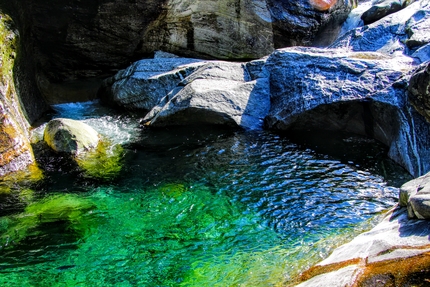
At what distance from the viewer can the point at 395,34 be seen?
1381 cm

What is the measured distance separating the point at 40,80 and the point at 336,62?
12303mm

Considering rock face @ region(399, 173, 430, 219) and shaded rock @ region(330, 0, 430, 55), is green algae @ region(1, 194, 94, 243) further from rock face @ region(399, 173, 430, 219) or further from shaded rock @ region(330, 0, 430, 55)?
shaded rock @ region(330, 0, 430, 55)

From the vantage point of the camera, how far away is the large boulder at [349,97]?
920 centimetres

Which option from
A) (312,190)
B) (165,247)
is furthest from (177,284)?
(312,190)

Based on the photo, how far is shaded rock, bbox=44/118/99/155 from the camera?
1063cm

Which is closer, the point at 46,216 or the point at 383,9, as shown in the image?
the point at 46,216

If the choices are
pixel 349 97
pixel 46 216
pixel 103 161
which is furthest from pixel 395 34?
pixel 46 216

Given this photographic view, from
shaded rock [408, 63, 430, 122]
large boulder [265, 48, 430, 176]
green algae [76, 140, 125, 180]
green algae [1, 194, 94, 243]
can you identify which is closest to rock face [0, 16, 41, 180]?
green algae [76, 140, 125, 180]

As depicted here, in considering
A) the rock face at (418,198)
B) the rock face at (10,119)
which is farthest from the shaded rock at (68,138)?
the rock face at (418,198)

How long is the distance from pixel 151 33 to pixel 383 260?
616 inches

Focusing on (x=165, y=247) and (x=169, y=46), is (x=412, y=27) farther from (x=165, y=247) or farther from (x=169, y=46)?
(x=165, y=247)

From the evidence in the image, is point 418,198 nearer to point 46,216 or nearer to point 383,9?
point 46,216

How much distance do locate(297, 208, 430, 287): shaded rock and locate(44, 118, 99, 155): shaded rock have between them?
7.80 metres

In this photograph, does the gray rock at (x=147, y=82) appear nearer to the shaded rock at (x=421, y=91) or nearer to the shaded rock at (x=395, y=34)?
the shaded rock at (x=395, y=34)
